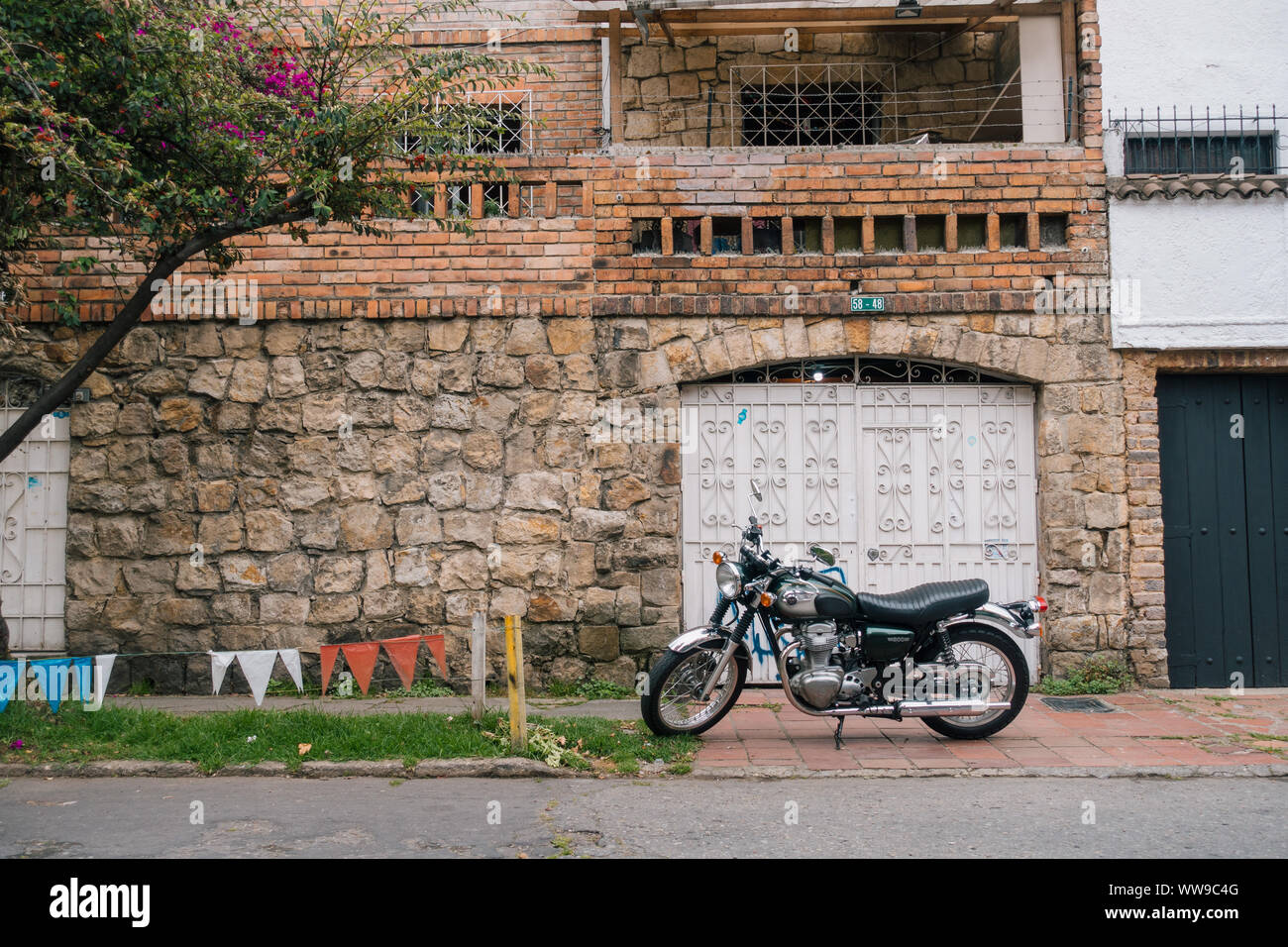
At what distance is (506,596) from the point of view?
830 cm

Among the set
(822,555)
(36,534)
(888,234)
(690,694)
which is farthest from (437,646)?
(888,234)

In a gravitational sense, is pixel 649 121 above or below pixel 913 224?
above

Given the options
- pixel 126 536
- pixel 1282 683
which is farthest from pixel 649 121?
pixel 1282 683

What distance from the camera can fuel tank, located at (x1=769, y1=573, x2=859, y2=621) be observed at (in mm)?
6504

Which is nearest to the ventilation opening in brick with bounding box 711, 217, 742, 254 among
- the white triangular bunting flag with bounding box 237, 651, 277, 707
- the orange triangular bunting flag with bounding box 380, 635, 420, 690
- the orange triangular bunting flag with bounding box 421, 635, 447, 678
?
the orange triangular bunting flag with bounding box 421, 635, 447, 678

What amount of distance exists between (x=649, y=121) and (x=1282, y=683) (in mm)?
7211

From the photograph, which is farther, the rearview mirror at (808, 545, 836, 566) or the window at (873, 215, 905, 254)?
the window at (873, 215, 905, 254)

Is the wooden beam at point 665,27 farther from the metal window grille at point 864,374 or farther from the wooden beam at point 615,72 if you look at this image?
the metal window grille at point 864,374

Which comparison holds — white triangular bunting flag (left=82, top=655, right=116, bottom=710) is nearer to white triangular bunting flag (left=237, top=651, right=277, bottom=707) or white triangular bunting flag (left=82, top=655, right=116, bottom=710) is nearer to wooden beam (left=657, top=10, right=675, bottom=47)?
white triangular bunting flag (left=237, top=651, right=277, bottom=707)

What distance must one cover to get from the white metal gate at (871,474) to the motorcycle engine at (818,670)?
180cm

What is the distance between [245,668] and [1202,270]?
26.8 ft

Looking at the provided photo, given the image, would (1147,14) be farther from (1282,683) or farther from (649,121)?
(1282,683)

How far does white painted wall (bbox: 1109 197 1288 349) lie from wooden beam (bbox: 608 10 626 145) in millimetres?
4235

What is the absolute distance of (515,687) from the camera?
647 cm
